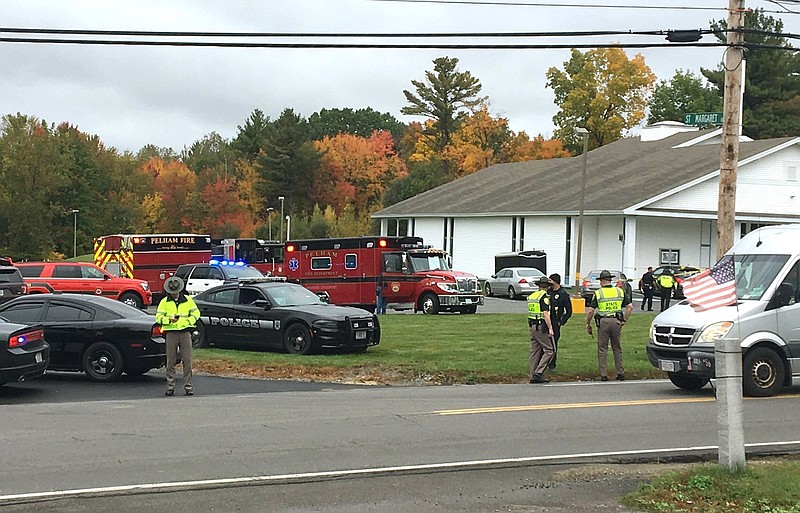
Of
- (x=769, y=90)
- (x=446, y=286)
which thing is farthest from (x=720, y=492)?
(x=769, y=90)

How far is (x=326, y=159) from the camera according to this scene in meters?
98.1

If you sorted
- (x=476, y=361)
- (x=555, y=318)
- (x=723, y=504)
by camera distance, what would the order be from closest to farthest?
(x=723, y=504) → (x=555, y=318) → (x=476, y=361)

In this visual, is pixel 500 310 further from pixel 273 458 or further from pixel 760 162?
pixel 273 458

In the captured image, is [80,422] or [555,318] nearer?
[80,422]

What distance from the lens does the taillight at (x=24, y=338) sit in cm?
1493

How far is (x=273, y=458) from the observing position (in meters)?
10.1

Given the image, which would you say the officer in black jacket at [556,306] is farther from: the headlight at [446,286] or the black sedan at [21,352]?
the headlight at [446,286]

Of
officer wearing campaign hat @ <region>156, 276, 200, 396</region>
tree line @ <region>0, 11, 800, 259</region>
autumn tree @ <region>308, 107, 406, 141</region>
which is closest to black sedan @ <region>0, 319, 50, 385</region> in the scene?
officer wearing campaign hat @ <region>156, 276, 200, 396</region>

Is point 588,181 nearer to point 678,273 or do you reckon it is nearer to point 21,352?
point 678,273

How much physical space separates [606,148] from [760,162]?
13.8 metres

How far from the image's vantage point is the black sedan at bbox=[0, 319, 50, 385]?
48.8 ft

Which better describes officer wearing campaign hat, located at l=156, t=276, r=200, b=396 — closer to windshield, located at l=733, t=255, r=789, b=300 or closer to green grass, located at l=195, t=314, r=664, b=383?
green grass, located at l=195, t=314, r=664, b=383

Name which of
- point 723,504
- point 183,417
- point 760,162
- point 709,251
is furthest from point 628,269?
point 723,504

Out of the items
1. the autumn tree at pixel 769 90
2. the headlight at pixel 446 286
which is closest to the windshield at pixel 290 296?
the headlight at pixel 446 286
